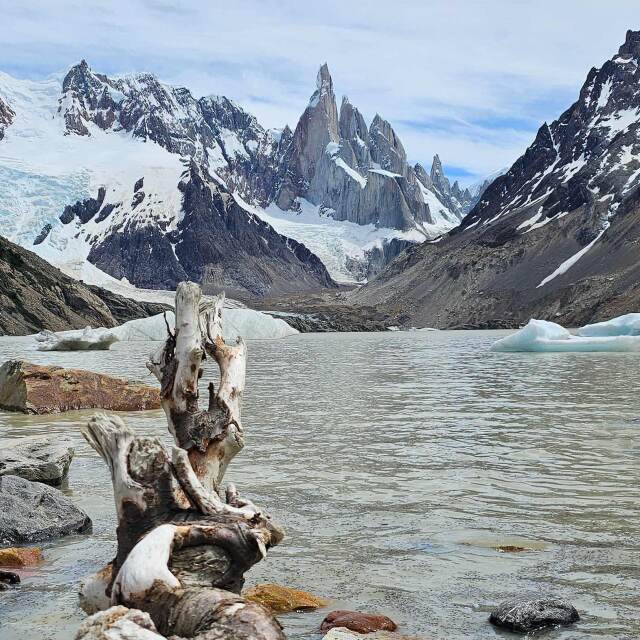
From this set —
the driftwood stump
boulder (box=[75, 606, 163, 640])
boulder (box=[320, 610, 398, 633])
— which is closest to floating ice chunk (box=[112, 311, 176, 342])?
the driftwood stump

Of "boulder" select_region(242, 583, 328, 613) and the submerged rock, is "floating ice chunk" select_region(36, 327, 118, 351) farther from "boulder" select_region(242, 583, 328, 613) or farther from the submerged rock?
"boulder" select_region(242, 583, 328, 613)

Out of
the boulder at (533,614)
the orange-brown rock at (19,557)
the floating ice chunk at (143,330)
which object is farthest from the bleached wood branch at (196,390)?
the floating ice chunk at (143,330)

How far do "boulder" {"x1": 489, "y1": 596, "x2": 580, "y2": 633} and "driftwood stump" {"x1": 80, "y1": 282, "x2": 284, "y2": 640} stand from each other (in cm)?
188

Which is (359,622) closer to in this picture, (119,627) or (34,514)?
(119,627)

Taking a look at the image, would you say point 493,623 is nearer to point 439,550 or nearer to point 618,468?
point 439,550

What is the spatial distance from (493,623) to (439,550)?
2198 mm

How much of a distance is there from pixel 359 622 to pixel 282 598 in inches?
36.0

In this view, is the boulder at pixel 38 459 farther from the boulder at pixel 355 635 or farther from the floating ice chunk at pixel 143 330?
the floating ice chunk at pixel 143 330

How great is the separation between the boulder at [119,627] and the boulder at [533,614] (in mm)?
2907

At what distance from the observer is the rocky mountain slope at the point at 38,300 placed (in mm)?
117188

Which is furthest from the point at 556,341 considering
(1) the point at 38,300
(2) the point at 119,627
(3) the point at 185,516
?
(1) the point at 38,300

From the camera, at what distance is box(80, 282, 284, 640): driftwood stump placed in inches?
209

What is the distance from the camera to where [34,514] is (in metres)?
9.68

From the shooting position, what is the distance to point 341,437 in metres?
17.0
